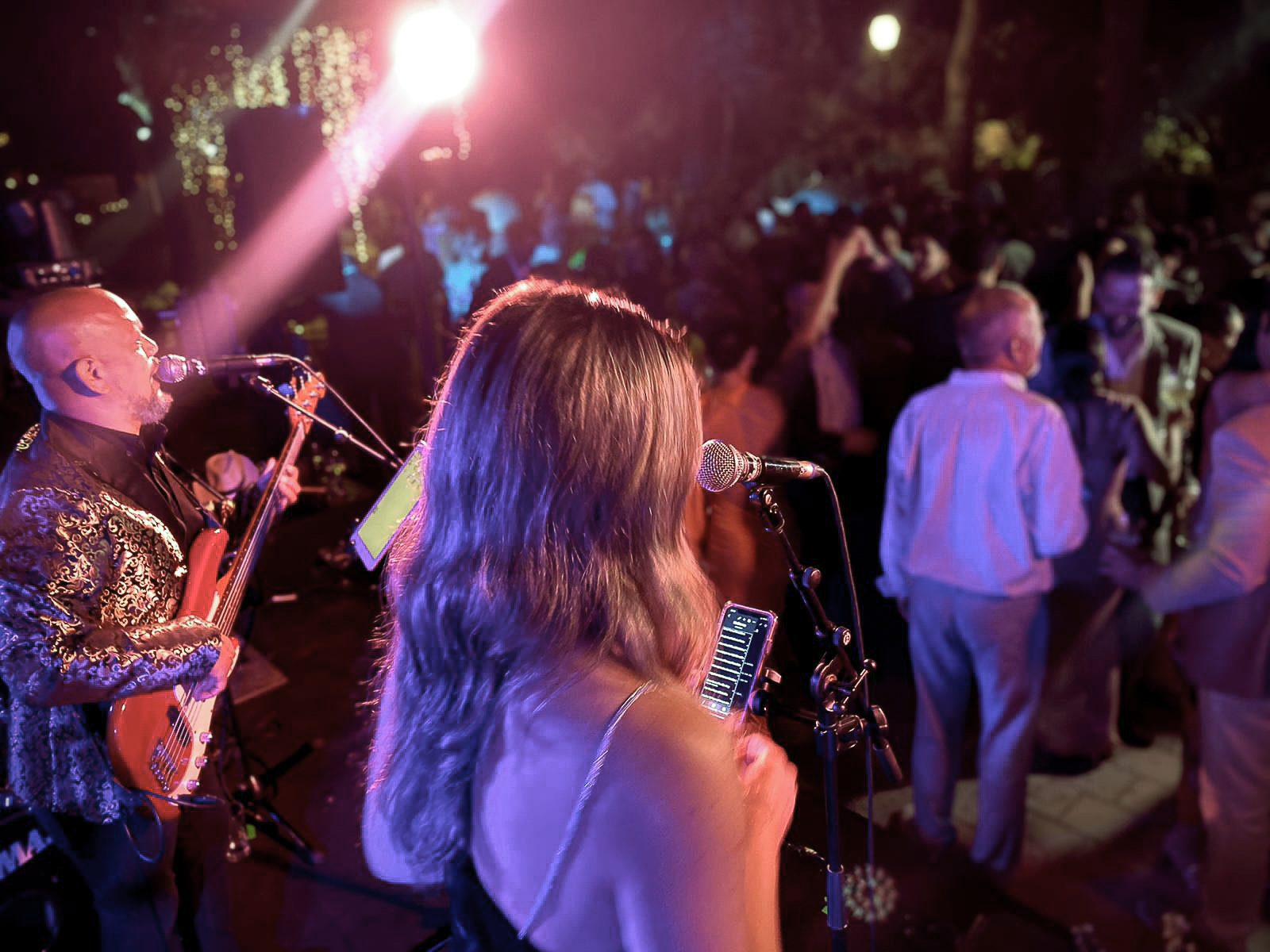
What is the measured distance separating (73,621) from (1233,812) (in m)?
3.31

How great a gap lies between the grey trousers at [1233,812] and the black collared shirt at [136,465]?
10.1 feet

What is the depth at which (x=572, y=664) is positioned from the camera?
959 mm

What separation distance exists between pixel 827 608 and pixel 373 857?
913 mm

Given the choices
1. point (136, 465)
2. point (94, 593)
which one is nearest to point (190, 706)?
point (94, 593)

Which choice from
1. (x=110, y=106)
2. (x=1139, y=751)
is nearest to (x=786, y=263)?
(x=1139, y=751)

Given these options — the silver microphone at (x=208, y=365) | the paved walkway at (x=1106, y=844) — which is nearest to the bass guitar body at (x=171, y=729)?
the silver microphone at (x=208, y=365)

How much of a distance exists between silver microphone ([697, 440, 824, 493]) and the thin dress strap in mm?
341

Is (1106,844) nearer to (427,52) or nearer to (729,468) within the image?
(729,468)

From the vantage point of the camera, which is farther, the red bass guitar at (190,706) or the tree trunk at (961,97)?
the tree trunk at (961,97)

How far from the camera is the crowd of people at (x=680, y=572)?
951 mm

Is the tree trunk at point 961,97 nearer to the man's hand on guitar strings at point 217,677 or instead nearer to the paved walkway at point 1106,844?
the paved walkway at point 1106,844

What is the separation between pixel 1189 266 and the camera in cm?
685

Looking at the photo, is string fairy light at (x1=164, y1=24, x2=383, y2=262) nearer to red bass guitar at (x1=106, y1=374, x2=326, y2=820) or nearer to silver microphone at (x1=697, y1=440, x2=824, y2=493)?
red bass guitar at (x1=106, y1=374, x2=326, y2=820)

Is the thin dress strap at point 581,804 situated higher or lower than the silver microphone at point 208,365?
lower
